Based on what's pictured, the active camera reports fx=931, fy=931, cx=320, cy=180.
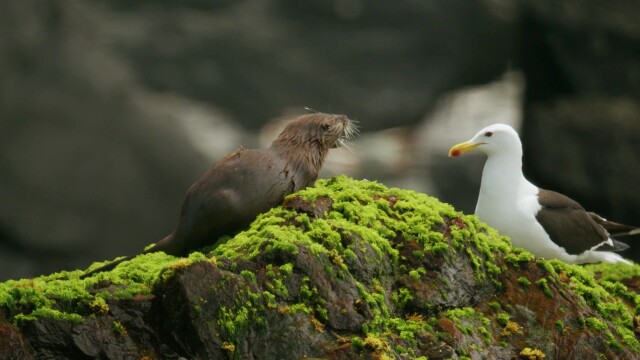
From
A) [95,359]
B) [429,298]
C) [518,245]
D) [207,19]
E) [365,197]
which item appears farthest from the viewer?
[207,19]

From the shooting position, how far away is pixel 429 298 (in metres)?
5.45

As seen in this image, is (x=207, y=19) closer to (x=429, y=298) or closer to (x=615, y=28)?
(x=615, y=28)

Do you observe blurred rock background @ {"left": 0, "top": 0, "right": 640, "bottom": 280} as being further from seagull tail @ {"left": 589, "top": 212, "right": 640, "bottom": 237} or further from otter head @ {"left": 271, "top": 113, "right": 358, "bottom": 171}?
otter head @ {"left": 271, "top": 113, "right": 358, "bottom": 171}

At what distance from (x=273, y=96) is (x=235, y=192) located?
6404mm

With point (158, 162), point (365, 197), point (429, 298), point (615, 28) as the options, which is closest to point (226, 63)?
point (158, 162)

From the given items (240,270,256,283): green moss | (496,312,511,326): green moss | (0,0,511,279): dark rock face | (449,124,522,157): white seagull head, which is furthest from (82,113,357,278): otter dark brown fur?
(0,0,511,279): dark rock face

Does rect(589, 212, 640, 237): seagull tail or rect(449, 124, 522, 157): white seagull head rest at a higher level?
rect(449, 124, 522, 157): white seagull head

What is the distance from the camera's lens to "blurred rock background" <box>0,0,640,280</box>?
11312 mm

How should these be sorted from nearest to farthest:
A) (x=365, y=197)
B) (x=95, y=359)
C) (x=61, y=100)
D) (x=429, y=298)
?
1. (x=95, y=359)
2. (x=429, y=298)
3. (x=365, y=197)
4. (x=61, y=100)

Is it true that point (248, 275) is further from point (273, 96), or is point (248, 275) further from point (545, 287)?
point (273, 96)

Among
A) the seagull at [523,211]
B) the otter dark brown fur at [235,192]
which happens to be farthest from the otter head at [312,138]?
the seagull at [523,211]

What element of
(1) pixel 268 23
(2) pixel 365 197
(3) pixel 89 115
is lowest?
(2) pixel 365 197

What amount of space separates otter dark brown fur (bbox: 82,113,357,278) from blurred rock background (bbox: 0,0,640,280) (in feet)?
16.8

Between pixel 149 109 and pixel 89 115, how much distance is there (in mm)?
748
